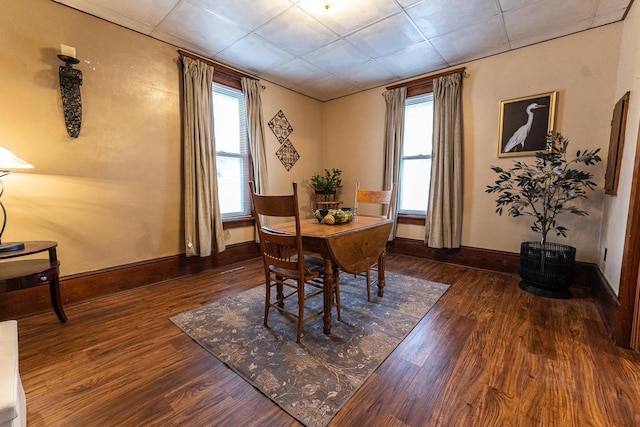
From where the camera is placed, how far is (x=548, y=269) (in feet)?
8.15

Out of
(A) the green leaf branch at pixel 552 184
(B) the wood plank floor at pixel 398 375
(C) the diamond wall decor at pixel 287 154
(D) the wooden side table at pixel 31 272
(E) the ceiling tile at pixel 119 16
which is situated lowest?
(B) the wood plank floor at pixel 398 375

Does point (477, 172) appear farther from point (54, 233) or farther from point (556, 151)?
point (54, 233)

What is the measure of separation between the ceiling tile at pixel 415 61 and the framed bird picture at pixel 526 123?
956 millimetres

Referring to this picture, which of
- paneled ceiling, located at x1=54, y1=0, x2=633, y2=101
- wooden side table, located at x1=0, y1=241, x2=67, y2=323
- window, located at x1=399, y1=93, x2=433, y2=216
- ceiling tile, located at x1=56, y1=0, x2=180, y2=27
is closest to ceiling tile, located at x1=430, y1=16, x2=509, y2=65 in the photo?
paneled ceiling, located at x1=54, y1=0, x2=633, y2=101

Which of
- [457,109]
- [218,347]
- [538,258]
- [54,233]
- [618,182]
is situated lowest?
[218,347]

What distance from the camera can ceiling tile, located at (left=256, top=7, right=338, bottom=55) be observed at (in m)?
2.41

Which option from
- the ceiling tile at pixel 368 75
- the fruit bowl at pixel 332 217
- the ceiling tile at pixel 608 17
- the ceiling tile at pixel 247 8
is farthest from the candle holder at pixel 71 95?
the ceiling tile at pixel 608 17

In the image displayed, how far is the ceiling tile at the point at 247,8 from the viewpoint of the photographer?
2.19 meters

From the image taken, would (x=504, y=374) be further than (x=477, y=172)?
No

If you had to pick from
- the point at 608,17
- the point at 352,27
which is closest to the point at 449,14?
the point at 352,27

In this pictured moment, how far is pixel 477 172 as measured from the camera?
332cm

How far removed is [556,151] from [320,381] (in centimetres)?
308

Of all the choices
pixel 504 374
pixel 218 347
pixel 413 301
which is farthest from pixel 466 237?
pixel 218 347

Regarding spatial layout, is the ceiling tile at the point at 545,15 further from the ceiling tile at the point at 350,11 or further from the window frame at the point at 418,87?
the ceiling tile at the point at 350,11
